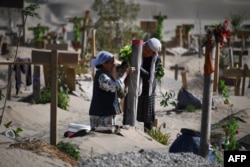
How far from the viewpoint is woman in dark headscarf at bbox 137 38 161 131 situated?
7922 millimetres

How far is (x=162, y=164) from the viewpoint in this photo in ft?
18.5

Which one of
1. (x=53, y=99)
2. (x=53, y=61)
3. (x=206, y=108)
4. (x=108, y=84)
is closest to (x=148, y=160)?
(x=206, y=108)

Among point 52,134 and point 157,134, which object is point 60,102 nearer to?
point 157,134

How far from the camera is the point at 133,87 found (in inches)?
305

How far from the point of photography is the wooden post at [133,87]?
7.65 metres

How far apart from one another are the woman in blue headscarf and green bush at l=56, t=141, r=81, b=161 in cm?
63

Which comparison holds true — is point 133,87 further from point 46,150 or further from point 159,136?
point 46,150

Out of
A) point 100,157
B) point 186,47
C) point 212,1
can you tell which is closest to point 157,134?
point 100,157

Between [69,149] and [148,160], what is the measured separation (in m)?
1.12

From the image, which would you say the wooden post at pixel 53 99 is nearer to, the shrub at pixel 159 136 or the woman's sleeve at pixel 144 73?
the woman's sleeve at pixel 144 73

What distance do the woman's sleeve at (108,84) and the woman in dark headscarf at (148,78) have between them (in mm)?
1062

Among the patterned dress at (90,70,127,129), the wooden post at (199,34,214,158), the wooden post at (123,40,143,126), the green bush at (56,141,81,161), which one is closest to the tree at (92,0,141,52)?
the wooden post at (123,40,143,126)

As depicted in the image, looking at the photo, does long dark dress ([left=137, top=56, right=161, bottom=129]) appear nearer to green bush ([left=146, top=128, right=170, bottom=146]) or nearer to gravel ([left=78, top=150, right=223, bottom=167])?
green bush ([left=146, top=128, right=170, bottom=146])

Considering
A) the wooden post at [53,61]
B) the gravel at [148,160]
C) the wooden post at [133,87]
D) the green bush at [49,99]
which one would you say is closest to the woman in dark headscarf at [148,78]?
the wooden post at [133,87]
